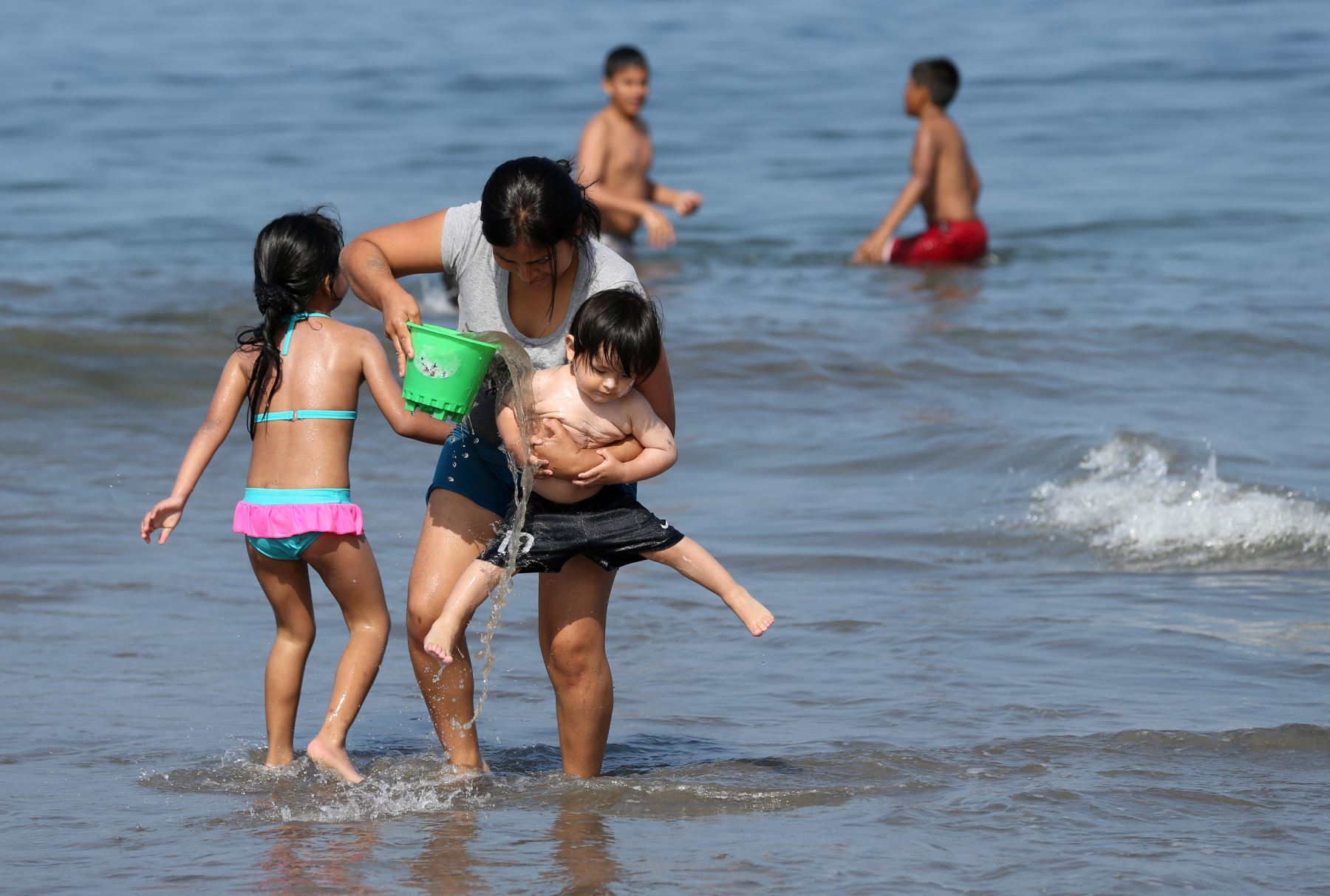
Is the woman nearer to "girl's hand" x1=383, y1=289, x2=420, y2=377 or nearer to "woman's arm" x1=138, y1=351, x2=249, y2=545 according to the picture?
"girl's hand" x1=383, y1=289, x2=420, y2=377

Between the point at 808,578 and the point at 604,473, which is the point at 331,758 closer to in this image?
the point at 604,473

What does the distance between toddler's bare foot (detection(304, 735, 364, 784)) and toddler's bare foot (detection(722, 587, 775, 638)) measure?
1079 mm

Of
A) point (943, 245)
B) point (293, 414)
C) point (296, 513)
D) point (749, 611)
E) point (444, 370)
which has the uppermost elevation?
point (943, 245)

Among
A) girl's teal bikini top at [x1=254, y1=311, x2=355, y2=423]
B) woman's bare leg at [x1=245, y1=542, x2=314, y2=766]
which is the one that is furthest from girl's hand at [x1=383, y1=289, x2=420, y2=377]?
woman's bare leg at [x1=245, y1=542, x2=314, y2=766]

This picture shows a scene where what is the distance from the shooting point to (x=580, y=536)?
4027mm

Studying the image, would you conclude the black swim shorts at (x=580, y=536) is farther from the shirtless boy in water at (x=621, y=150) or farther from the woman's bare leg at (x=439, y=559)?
the shirtless boy in water at (x=621, y=150)

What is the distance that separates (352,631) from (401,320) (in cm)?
98

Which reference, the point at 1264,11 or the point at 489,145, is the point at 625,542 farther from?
the point at 1264,11

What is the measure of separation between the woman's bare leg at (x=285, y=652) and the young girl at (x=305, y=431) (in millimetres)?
46

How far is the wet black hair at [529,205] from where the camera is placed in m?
3.77

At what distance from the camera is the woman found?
396 cm

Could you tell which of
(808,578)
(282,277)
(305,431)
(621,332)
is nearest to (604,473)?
(621,332)

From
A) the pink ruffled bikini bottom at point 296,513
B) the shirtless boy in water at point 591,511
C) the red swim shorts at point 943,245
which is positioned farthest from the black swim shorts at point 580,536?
the red swim shorts at point 943,245

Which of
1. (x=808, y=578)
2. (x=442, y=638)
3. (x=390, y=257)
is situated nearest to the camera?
(x=442, y=638)
